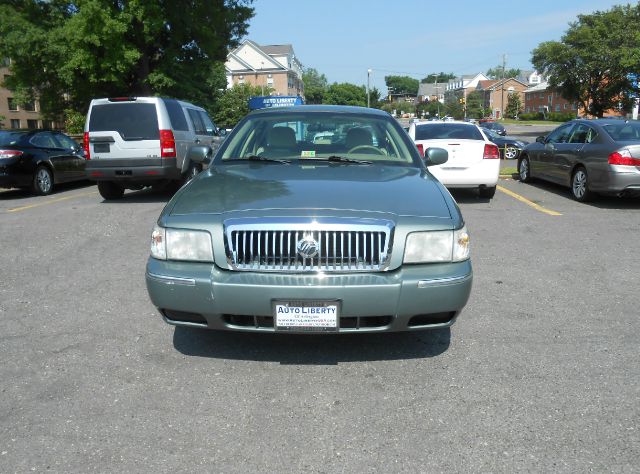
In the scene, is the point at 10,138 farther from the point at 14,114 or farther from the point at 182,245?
the point at 14,114

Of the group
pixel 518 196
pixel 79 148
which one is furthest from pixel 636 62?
pixel 79 148

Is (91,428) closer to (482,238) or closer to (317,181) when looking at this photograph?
(317,181)

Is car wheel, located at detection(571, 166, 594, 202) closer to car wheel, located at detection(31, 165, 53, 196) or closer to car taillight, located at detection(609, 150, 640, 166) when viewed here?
car taillight, located at detection(609, 150, 640, 166)

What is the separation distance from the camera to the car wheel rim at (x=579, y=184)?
10227 millimetres

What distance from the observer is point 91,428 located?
2863mm

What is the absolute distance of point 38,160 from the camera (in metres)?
12.4

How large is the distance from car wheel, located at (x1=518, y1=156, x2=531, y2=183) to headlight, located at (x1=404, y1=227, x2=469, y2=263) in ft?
34.4

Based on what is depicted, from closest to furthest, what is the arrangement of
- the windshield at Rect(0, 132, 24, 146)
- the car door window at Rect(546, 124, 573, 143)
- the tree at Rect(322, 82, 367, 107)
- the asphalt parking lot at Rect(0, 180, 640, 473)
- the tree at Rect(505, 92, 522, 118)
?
1. the asphalt parking lot at Rect(0, 180, 640, 473)
2. the car door window at Rect(546, 124, 573, 143)
3. the windshield at Rect(0, 132, 24, 146)
4. the tree at Rect(505, 92, 522, 118)
5. the tree at Rect(322, 82, 367, 107)

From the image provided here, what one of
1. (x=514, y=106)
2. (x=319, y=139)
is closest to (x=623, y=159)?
(x=319, y=139)

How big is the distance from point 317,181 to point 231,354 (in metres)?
1.26

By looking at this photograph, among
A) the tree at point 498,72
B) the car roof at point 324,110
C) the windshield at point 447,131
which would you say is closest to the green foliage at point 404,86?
the tree at point 498,72

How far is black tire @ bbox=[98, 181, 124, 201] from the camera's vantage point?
1109cm

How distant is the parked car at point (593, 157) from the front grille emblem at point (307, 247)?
7961 mm

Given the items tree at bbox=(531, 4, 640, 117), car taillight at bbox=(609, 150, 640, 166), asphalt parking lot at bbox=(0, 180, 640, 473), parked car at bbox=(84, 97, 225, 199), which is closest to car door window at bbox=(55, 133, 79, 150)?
parked car at bbox=(84, 97, 225, 199)
